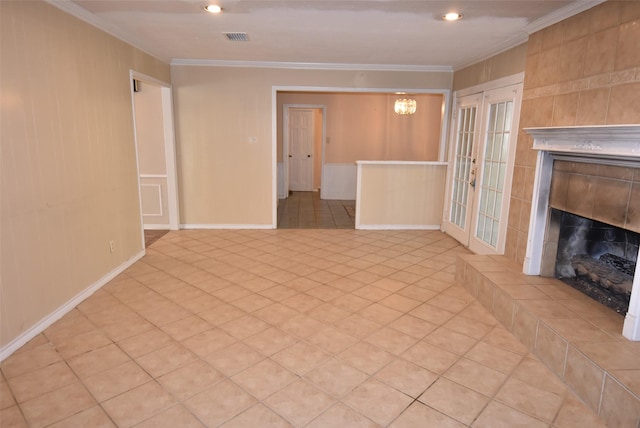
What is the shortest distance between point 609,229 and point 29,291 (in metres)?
4.24

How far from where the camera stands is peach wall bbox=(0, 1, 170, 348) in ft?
8.03

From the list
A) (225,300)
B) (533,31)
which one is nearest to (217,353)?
(225,300)

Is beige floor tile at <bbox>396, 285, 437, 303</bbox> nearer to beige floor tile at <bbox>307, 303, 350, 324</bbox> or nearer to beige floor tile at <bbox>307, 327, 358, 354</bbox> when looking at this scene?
beige floor tile at <bbox>307, 303, 350, 324</bbox>

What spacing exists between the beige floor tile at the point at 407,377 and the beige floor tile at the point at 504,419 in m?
0.33

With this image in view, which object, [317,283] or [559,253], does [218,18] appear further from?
[559,253]

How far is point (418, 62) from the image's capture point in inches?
206

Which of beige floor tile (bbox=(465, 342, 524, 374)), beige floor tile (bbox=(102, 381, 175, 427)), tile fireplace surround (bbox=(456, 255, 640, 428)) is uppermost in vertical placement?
tile fireplace surround (bbox=(456, 255, 640, 428))

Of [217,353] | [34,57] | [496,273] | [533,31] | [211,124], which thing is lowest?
[217,353]

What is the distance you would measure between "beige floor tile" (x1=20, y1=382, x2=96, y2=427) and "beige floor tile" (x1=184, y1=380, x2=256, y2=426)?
55cm

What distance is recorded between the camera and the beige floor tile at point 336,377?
7.16 ft

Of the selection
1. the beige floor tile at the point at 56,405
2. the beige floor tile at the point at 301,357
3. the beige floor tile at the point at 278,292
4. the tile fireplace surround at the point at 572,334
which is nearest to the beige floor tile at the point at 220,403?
the beige floor tile at the point at 301,357

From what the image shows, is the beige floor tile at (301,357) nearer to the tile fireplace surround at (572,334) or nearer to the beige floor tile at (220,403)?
the beige floor tile at (220,403)

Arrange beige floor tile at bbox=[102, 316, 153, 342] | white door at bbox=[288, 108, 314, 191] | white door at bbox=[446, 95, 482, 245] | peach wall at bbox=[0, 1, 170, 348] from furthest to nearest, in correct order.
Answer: white door at bbox=[288, 108, 314, 191] → white door at bbox=[446, 95, 482, 245] → beige floor tile at bbox=[102, 316, 153, 342] → peach wall at bbox=[0, 1, 170, 348]

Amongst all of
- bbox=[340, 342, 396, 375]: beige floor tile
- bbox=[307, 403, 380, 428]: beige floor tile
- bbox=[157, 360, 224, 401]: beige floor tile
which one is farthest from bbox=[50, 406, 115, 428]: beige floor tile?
bbox=[340, 342, 396, 375]: beige floor tile
